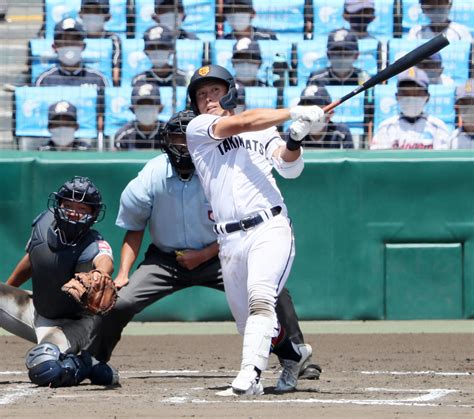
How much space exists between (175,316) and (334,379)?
3.00 meters

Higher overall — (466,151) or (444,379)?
(466,151)

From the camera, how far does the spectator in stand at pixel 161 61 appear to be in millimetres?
9891

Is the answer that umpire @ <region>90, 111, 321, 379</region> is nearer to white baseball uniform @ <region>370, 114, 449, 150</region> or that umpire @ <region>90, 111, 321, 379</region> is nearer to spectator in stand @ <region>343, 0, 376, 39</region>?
white baseball uniform @ <region>370, 114, 449, 150</region>

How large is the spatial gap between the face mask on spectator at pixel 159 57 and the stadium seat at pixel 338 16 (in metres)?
1.47

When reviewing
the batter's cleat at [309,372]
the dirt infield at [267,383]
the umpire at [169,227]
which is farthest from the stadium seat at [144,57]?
the batter's cleat at [309,372]

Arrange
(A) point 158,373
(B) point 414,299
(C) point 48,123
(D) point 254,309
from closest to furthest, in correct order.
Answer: (D) point 254,309
(A) point 158,373
(B) point 414,299
(C) point 48,123

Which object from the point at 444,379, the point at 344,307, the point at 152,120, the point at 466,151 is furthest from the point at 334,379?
the point at 152,120

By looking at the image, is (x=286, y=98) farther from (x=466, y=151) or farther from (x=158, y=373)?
(x=158, y=373)

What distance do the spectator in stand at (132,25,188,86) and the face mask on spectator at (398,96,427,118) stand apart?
6.57 ft

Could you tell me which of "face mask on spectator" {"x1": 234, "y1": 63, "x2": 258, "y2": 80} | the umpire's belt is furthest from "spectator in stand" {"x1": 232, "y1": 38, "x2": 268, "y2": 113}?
the umpire's belt

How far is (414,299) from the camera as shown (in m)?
8.84

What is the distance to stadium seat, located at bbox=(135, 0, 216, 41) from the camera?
1028 centimetres

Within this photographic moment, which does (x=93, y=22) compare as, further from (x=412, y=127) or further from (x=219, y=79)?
(x=219, y=79)

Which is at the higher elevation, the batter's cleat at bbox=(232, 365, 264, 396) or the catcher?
the catcher
